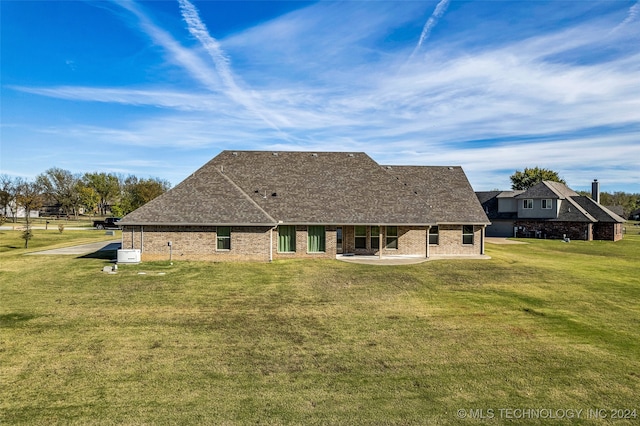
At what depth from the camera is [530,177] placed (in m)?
75.1

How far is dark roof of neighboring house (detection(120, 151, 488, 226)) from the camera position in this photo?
22.7 meters

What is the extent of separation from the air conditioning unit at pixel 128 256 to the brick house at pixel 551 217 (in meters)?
40.9

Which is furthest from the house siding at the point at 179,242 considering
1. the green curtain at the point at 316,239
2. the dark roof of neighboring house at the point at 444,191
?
the dark roof of neighboring house at the point at 444,191

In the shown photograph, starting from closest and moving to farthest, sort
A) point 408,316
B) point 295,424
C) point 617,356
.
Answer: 1. point 295,424
2. point 617,356
3. point 408,316

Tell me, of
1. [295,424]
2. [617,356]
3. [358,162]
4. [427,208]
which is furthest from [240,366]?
[358,162]

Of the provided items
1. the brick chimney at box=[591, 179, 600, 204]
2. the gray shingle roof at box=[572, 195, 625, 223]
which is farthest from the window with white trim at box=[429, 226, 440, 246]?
the brick chimney at box=[591, 179, 600, 204]

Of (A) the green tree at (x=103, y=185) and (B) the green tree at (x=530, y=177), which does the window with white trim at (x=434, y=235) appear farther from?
(A) the green tree at (x=103, y=185)

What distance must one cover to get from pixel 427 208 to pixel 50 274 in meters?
21.9

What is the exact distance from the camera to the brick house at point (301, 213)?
22234mm

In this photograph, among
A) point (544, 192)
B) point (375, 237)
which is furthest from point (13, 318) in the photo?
point (544, 192)

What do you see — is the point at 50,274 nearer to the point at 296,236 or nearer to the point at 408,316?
the point at 296,236

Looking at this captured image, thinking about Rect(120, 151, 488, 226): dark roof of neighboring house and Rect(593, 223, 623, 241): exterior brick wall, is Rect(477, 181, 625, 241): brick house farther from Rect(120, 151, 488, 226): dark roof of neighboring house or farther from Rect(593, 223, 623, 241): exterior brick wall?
Rect(120, 151, 488, 226): dark roof of neighboring house

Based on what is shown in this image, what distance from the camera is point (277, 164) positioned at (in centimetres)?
2833

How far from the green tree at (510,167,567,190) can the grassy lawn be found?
62.5 m
